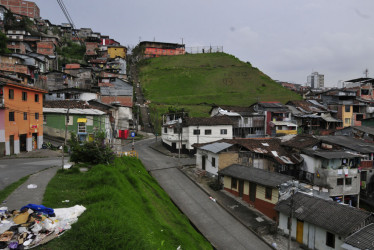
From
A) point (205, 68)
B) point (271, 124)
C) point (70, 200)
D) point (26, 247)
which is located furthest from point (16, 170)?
point (205, 68)

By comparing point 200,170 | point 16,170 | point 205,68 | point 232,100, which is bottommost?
point 200,170

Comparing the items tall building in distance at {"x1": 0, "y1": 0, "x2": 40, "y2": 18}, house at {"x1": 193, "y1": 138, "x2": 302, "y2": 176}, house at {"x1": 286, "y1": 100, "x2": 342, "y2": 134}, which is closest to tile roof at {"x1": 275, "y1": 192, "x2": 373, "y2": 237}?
house at {"x1": 193, "y1": 138, "x2": 302, "y2": 176}

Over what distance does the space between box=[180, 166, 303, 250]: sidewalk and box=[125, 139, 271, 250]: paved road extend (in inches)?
26.2

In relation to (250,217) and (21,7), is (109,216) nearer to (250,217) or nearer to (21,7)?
(250,217)

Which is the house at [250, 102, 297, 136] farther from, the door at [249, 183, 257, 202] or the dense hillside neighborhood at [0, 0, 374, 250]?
the door at [249, 183, 257, 202]

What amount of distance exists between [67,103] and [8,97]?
11.0 meters

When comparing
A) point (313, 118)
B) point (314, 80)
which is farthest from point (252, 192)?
point (314, 80)

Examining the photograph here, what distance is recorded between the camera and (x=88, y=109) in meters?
34.0

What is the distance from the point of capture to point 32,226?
7.94 metres

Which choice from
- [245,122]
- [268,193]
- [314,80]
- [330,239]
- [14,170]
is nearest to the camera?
[330,239]

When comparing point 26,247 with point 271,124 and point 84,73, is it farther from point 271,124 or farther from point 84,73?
point 84,73

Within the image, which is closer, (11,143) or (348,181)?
(11,143)

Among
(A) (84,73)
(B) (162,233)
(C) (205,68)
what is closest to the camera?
(B) (162,233)

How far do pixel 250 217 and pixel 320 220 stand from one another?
5290 mm
